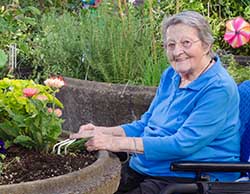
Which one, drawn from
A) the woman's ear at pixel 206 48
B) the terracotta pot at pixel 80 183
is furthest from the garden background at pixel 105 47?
the terracotta pot at pixel 80 183

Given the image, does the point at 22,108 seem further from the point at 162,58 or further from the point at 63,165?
the point at 162,58

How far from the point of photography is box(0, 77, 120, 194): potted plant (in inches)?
93.8

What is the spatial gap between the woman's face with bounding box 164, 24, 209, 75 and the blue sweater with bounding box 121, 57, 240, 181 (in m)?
0.07

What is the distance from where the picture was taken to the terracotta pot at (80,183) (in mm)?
2141

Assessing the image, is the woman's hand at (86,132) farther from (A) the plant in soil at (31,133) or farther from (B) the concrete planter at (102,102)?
(B) the concrete planter at (102,102)

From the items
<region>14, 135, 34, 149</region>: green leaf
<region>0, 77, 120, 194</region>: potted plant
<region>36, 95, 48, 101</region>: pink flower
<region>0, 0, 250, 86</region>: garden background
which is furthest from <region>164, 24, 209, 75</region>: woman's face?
<region>0, 0, 250, 86</region>: garden background

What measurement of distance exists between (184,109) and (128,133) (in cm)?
41

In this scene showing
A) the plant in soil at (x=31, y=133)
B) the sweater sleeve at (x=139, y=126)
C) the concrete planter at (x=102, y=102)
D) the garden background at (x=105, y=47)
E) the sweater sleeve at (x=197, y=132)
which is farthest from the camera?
the garden background at (x=105, y=47)

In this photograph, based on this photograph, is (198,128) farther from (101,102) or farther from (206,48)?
(101,102)

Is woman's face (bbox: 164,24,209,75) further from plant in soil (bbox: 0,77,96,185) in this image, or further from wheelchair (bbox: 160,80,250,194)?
plant in soil (bbox: 0,77,96,185)

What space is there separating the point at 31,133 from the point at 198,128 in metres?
0.76

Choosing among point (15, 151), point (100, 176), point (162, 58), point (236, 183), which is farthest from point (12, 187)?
point (162, 58)

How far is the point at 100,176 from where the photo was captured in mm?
2334

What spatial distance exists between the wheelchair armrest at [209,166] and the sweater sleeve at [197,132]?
87 millimetres
